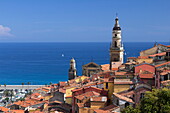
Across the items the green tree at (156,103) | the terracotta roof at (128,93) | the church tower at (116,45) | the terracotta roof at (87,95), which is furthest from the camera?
the church tower at (116,45)

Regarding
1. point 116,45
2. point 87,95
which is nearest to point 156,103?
point 87,95

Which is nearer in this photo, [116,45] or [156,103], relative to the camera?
[156,103]

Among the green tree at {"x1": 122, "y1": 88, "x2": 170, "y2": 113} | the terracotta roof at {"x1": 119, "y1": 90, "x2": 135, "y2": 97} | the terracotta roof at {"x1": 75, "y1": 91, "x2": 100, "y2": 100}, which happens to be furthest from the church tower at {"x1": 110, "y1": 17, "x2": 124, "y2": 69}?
the green tree at {"x1": 122, "y1": 88, "x2": 170, "y2": 113}

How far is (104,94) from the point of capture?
1237 inches

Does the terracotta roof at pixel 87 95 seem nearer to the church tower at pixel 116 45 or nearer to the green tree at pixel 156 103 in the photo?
the green tree at pixel 156 103

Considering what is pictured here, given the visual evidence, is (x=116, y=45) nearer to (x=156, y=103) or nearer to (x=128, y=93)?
(x=128, y=93)

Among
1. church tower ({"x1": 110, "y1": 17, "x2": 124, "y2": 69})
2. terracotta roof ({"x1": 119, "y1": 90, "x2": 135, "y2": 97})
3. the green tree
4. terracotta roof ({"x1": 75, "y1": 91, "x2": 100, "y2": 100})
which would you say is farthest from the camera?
church tower ({"x1": 110, "y1": 17, "x2": 124, "y2": 69})

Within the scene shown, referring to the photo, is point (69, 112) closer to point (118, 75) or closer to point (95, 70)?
point (118, 75)

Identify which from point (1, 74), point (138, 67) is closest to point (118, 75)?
point (138, 67)

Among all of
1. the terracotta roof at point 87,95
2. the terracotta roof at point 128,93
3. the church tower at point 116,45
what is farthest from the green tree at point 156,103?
the church tower at point 116,45

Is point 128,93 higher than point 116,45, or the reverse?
point 116,45

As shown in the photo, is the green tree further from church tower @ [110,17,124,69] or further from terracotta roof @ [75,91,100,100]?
church tower @ [110,17,124,69]

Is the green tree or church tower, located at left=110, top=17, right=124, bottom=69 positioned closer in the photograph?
the green tree

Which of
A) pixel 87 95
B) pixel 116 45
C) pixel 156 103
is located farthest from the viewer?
pixel 116 45
